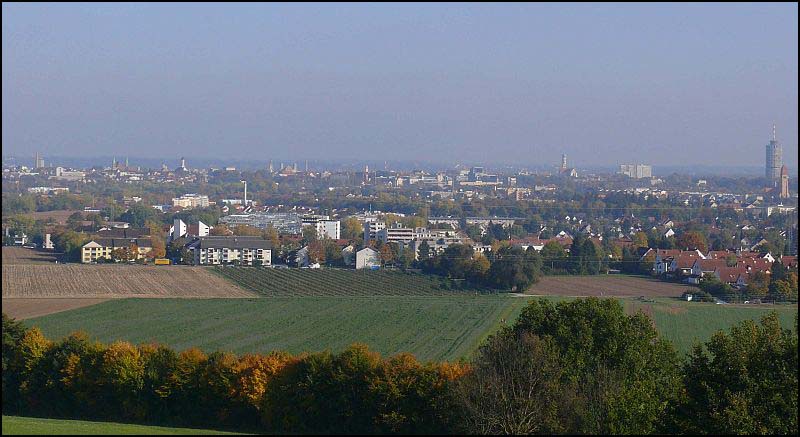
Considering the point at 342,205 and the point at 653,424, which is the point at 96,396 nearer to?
the point at 653,424

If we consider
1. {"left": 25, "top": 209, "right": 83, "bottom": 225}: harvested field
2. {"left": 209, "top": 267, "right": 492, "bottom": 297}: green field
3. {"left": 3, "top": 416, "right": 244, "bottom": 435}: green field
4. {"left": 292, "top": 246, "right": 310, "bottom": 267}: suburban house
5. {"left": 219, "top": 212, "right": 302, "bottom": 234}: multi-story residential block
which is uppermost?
{"left": 3, "top": 416, "right": 244, "bottom": 435}: green field

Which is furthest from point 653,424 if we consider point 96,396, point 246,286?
point 246,286

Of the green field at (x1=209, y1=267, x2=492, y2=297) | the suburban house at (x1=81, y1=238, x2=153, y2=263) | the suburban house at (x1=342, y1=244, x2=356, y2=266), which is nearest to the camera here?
the green field at (x1=209, y1=267, x2=492, y2=297)

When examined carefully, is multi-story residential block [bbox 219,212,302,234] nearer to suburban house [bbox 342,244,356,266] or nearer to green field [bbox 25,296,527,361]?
suburban house [bbox 342,244,356,266]

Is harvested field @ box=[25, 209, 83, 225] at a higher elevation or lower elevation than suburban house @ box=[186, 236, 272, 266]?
higher

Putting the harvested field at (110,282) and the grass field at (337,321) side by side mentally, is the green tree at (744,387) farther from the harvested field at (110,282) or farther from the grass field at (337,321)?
the harvested field at (110,282)

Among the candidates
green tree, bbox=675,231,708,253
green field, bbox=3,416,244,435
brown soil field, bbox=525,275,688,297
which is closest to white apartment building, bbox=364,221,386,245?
brown soil field, bbox=525,275,688,297
